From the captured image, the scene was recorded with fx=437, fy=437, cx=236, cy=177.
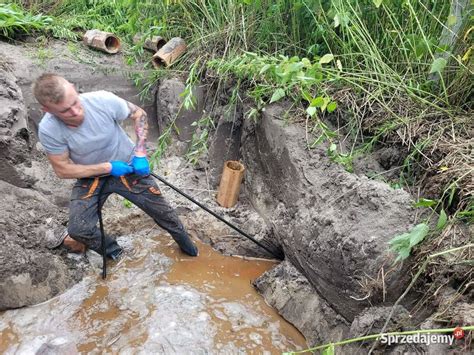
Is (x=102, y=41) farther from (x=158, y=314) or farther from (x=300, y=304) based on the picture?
(x=300, y=304)

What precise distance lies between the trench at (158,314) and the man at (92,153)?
0.34 metres

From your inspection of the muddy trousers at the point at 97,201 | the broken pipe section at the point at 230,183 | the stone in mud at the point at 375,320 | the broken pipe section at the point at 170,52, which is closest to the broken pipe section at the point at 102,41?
the broken pipe section at the point at 170,52

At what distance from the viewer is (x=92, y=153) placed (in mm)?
3320

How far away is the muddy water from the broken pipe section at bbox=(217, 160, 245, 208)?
611mm

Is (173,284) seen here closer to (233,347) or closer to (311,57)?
(233,347)

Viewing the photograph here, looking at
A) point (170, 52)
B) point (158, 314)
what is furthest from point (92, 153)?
point (170, 52)

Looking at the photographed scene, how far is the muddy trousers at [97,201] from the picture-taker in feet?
11.3

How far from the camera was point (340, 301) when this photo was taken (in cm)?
297

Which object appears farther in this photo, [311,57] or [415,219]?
[311,57]

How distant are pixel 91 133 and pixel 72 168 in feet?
0.98

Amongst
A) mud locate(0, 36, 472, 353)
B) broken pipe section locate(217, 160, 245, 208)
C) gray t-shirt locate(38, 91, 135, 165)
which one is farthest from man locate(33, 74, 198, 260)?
broken pipe section locate(217, 160, 245, 208)

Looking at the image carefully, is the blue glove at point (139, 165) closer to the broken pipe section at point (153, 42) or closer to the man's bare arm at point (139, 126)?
the man's bare arm at point (139, 126)

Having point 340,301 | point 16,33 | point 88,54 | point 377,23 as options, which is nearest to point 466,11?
point 377,23

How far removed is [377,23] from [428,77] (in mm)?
661
